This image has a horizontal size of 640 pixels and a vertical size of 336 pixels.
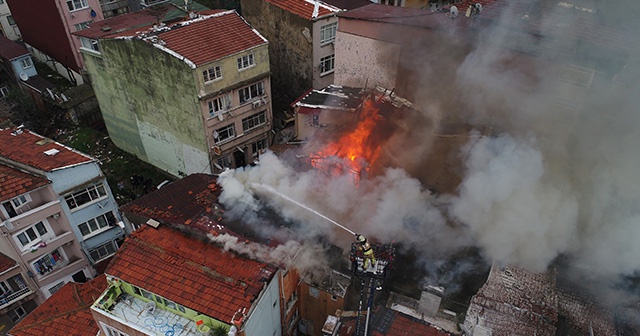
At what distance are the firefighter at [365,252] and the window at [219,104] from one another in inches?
451

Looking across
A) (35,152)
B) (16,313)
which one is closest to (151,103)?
(35,152)

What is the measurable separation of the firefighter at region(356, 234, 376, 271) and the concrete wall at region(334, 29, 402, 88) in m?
8.94

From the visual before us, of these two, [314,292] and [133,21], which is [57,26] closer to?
[133,21]

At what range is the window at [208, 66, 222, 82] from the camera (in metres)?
20.4

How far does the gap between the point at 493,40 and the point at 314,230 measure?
9260mm

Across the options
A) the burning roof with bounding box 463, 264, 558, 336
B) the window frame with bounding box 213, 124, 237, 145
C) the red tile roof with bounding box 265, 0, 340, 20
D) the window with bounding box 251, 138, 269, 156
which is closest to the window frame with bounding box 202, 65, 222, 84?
the window frame with bounding box 213, 124, 237, 145

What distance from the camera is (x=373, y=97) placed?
19562 mm

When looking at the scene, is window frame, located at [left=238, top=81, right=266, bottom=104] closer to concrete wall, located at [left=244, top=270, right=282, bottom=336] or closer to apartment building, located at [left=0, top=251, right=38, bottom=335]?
concrete wall, located at [left=244, top=270, right=282, bottom=336]

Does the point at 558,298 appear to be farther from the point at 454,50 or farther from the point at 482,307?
the point at 454,50

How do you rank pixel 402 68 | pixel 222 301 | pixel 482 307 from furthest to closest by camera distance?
pixel 402 68
pixel 482 307
pixel 222 301

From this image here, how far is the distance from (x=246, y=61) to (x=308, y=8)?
5.66m

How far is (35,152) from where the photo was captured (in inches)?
696

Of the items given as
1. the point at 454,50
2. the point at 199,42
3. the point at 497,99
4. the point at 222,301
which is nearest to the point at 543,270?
the point at 497,99

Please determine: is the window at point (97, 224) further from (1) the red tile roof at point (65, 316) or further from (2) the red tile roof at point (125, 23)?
(2) the red tile roof at point (125, 23)
